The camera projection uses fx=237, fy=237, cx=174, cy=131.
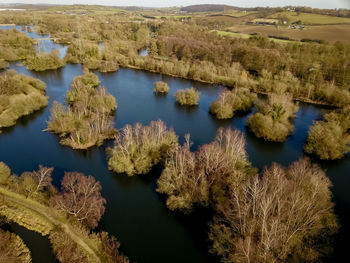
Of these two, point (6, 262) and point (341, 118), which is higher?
point (341, 118)

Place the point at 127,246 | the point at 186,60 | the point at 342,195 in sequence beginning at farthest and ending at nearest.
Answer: the point at 186,60, the point at 342,195, the point at 127,246

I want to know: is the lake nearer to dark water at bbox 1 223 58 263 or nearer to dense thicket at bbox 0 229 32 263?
dark water at bbox 1 223 58 263

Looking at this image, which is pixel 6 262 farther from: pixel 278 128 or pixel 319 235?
pixel 278 128

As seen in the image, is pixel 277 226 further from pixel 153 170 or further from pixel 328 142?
pixel 328 142

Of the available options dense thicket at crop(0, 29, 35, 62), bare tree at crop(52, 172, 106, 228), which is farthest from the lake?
dense thicket at crop(0, 29, 35, 62)

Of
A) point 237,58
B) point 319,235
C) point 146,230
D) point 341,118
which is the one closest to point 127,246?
point 146,230

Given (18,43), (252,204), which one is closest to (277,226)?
(252,204)
